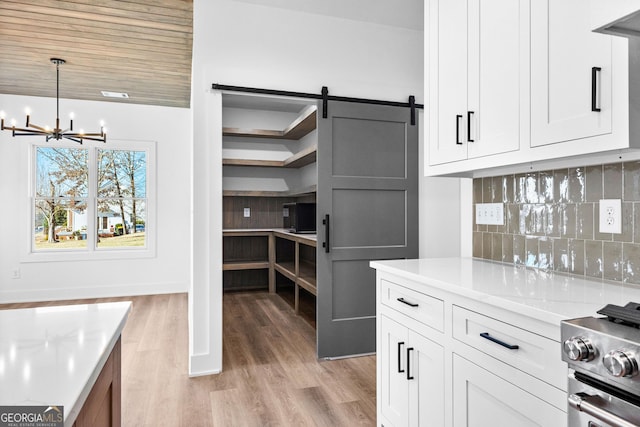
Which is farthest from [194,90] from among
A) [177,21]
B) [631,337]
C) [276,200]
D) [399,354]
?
[276,200]

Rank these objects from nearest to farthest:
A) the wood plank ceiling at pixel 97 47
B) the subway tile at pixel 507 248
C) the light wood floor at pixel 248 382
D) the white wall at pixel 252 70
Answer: the subway tile at pixel 507 248 < the light wood floor at pixel 248 382 < the white wall at pixel 252 70 < the wood plank ceiling at pixel 97 47

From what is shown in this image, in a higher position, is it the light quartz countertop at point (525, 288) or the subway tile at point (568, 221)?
the subway tile at point (568, 221)

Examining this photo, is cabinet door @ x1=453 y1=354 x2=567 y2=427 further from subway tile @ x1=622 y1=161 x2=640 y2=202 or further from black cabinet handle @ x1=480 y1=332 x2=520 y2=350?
subway tile @ x1=622 y1=161 x2=640 y2=202

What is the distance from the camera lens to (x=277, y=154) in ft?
19.2

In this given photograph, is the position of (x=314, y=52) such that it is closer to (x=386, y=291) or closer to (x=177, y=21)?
(x=177, y=21)

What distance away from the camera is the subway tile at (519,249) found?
1844mm

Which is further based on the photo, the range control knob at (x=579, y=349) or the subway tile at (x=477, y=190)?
the subway tile at (x=477, y=190)

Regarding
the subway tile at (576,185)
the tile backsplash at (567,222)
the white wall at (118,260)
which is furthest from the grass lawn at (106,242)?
the subway tile at (576,185)

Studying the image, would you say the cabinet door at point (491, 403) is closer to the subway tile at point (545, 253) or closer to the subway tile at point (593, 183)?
the subway tile at point (545, 253)

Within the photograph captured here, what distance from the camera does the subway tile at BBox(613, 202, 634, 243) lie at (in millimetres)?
1397

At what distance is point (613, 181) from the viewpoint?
1455 millimetres

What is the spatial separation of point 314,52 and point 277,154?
275cm

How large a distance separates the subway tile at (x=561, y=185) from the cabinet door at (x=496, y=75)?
0.88 feet

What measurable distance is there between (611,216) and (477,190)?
0.75m
